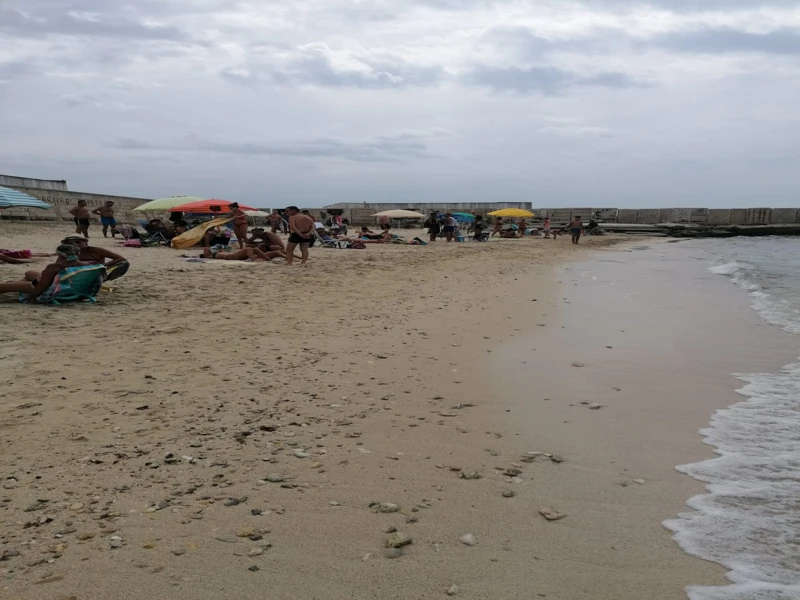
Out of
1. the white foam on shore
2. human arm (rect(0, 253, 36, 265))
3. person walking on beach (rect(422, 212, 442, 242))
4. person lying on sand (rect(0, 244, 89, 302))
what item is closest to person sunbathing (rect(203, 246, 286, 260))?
human arm (rect(0, 253, 36, 265))

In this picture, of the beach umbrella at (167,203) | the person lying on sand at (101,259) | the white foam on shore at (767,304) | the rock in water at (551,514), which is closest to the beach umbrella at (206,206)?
the beach umbrella at (167,203)

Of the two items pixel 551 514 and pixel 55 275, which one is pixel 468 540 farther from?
pixel 55 275

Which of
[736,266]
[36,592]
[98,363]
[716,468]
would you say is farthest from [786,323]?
[736,266]

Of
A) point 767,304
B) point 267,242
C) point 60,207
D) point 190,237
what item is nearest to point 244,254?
point 267,242

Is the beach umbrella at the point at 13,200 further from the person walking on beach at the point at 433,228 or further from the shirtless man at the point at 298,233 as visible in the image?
the person walking on beach at the point at 433,228

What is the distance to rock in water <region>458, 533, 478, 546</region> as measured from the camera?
7.72 ft

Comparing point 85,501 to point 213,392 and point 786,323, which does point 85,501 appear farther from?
point 786,323

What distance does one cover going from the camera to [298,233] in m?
13.0

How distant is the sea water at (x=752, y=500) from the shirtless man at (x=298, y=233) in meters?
9.72

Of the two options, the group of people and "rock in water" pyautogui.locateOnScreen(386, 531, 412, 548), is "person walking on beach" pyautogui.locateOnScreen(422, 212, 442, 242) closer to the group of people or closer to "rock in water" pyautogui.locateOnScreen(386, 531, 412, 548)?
the group of people

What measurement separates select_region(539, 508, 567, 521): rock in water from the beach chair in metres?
6.32

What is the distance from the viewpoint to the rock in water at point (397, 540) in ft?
7.63

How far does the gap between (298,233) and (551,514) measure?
11073 millimetres

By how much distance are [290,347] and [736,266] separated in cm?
1661
